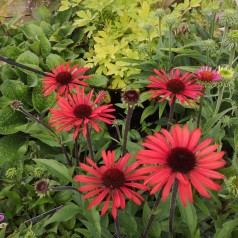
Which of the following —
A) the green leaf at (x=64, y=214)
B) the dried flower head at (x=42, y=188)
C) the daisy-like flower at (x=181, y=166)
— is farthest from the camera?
the green leaf at (x=64, y=214)

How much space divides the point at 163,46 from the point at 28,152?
2.99 ft

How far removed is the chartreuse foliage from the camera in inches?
51.6

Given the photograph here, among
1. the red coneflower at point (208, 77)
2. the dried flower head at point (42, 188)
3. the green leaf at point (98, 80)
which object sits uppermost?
the red coneflower at point (208, 77)

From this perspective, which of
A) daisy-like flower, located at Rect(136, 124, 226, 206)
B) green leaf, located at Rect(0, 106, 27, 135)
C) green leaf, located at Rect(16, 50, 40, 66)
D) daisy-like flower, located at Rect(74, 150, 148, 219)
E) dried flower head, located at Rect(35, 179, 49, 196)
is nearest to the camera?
daisy-like flower, located at Rect(136, 124, 226, 206)

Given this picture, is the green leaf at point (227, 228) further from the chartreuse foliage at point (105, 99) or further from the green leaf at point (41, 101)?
the green leaf at point (41, 101)

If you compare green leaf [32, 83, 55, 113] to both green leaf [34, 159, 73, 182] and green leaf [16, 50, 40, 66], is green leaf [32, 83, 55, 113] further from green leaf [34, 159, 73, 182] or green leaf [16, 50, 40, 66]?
green leaf [34, 159, 73, 182]

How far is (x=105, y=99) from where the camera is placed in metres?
2.06

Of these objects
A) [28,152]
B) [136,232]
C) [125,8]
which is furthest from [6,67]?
[136,232]

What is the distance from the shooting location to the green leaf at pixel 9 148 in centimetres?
182

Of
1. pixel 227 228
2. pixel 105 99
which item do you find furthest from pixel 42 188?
pixel 105 99

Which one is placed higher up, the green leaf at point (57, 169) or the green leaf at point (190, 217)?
the green leaf at point (57, 169)

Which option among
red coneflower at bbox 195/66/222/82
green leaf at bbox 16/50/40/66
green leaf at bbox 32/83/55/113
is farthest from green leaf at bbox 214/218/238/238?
green leaf at bbox 16/50/40/66

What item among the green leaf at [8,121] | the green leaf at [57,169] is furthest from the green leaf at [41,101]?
the green leaf at [57,169]

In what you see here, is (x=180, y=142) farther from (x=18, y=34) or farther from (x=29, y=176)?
(x=18, y=34)
